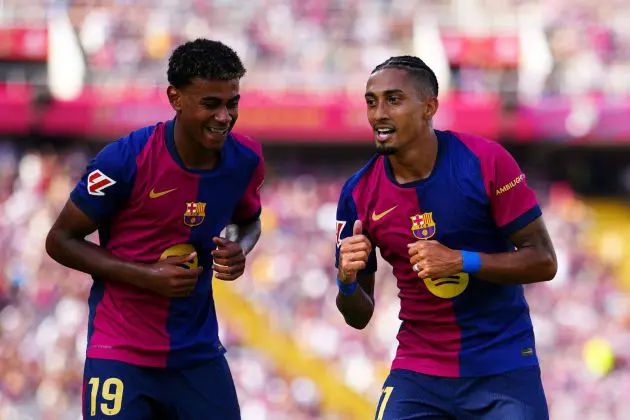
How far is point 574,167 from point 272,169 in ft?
17.7

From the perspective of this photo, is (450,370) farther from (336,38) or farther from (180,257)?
(336,38)

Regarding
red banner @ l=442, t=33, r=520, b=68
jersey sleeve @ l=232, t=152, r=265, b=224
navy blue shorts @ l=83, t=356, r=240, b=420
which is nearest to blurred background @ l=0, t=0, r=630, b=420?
red banner @ l=442, t=33, r=520, b=68

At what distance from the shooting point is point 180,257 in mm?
5500

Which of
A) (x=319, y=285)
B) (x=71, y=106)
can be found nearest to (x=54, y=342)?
(x=319, y=285)

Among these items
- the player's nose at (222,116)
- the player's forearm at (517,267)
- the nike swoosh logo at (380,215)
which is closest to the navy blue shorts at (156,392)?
the nike swoosh logo at (380,215)

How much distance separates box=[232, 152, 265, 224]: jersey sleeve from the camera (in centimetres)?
593

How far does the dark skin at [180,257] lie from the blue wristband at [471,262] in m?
1.10

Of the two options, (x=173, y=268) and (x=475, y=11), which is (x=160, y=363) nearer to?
(x=173, y=268)

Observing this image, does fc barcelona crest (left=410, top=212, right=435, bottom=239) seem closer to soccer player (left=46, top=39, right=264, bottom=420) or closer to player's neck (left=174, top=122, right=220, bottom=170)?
soccer player (left=46, top=39, right=264, bottom=420)

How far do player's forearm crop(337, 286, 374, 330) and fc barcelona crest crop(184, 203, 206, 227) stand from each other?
2.47 feet

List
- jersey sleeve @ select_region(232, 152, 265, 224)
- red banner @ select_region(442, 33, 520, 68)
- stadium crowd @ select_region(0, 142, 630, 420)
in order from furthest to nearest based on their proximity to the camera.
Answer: red banner @ select_region(442, 33, 520, 68), stadium crowd @ select_region(0, 142, 630, 420), jersey sleeve @ select_region(232, 152, 265, 224)

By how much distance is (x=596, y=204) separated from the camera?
70.3 feet

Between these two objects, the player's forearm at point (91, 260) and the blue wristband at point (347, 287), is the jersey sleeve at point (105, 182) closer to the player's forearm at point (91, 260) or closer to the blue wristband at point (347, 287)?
the player's forearm at point (91, 260)

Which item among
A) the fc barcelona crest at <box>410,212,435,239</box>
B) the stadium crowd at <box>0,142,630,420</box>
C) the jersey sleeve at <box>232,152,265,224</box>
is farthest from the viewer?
the stadium crowd at <box>0,142,630,420</box>
